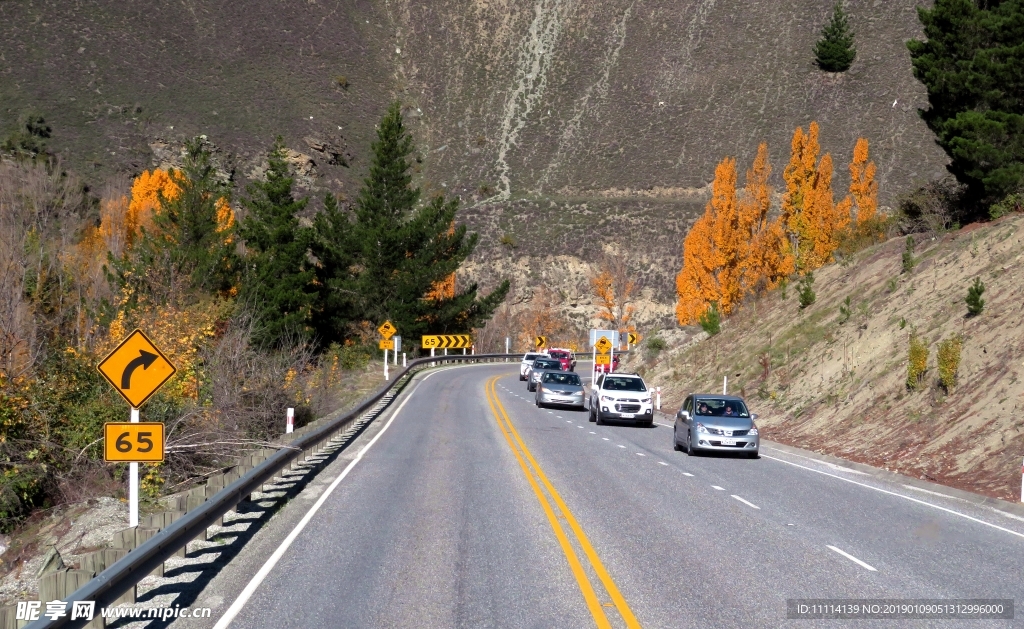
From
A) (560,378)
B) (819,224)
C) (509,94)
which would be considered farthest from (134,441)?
(509,94)

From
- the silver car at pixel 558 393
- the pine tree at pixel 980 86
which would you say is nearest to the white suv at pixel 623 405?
the silver car at pixel 558 393

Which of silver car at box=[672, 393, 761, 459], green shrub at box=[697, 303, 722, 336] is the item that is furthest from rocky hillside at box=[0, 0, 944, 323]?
silver car at box=[672, 393, 761, 459]

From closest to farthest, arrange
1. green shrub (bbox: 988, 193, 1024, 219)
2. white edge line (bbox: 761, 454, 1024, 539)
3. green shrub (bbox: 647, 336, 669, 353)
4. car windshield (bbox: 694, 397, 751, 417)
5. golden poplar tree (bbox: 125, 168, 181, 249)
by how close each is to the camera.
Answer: white edge line (bbox: 761, 454, 1024, 539), car windshield (bbox: 694, 397, 751, 417), green shrub (bbox: 988, 193, 1024, 219), green shrub (bbox: 647, 336, 669, 353), golden poplar tree (bbox: 125, 168, 181, 249)

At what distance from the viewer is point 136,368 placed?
11.6 meters

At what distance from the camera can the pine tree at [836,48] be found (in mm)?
99312

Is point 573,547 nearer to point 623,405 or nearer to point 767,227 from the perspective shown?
point 623,405

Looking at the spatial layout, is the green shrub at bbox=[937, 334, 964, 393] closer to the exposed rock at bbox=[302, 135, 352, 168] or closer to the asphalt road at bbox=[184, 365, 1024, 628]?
the asphalt road at bbox=[184, 365, 1024, 628]

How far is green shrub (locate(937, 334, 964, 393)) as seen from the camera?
2288 centimetres

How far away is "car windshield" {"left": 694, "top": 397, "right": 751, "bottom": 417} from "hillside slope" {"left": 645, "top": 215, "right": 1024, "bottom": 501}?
8.36ft

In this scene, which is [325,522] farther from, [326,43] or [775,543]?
[326,43]

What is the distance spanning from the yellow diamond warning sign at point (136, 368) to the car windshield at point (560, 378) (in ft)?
90.1

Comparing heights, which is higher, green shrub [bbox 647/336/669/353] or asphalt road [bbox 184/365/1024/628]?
green shrub [bbox 647/336/669/353]

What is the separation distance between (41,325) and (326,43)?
96427mm

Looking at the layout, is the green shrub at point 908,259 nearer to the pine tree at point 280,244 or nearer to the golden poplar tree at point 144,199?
the pine tree at point 280,244
